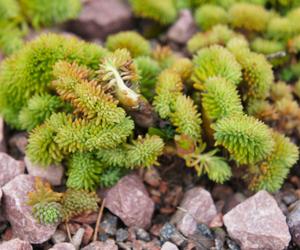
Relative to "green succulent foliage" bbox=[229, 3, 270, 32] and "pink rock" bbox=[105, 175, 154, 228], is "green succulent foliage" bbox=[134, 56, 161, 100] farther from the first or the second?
"green succulent foliage" bbox=[229, 3, 270, 32]

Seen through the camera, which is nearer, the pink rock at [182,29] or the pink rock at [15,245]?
the pink rock at [15,245]

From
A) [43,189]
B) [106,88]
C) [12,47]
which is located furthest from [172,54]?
[43,189]

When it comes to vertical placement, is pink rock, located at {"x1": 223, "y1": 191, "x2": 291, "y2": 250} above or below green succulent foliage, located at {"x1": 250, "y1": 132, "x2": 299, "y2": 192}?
below

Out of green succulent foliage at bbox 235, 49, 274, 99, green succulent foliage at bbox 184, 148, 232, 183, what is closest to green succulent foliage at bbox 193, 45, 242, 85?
green succulent foliage at bbox 235, 49, 274, 99

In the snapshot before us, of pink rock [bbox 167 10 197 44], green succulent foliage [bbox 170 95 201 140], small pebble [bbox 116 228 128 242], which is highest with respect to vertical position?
pink rock [bbox 167 10 197 44]

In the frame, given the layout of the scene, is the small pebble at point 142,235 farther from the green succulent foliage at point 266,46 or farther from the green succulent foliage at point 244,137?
the green succulent foliage at point 266,46

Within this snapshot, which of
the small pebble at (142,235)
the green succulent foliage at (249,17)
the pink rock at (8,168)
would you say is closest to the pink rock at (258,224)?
the small pebble at (142,235)
